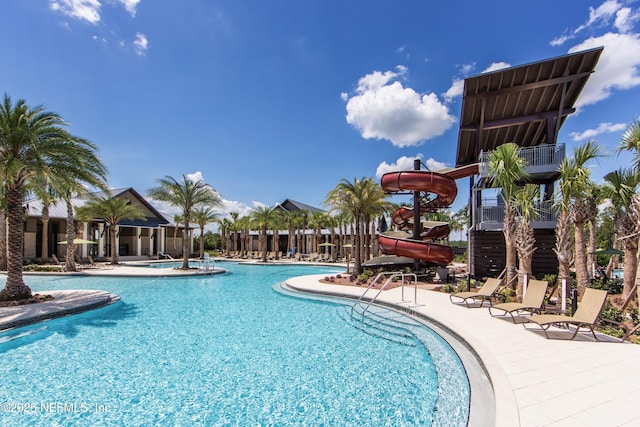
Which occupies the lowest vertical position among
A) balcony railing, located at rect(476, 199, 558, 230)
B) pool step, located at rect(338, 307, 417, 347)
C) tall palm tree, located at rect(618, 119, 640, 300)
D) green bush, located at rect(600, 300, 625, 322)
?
pool step, located at rect(338, 307, 417, 347)

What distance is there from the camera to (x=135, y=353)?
6.54m

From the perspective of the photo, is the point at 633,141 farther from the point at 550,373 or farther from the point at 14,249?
the point at 14,249

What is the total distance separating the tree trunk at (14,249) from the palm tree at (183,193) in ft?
40.0

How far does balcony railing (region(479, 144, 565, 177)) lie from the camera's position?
13.1 metres

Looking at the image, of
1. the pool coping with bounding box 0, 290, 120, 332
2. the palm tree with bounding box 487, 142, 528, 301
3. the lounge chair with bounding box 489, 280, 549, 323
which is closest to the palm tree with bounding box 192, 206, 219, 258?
the pool coping with bounding box 0, 290, 120, 332

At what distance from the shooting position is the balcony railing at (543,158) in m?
13.1

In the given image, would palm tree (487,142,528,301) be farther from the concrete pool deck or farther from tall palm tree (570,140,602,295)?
the concrete pool deck

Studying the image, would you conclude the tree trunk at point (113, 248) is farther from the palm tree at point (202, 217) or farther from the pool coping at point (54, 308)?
the pool coping at point (54, 308)

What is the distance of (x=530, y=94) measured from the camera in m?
14.8

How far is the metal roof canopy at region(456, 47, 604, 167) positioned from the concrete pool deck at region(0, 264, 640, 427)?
36.3 feet

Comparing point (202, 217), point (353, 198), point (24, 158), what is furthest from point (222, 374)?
point (202, 217)

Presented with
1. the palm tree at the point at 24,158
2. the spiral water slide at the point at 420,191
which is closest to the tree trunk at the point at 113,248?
the palm tree at the point at 24,158

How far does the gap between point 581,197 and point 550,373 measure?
7.45m

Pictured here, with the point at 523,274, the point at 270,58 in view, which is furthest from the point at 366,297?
the point at 270,58
